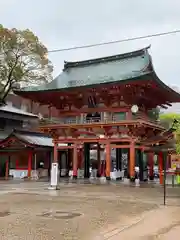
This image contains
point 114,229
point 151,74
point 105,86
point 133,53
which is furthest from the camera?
point 133,53

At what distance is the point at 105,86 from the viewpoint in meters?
24.2

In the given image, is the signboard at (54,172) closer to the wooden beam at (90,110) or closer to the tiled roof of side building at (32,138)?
the wooden beam at (90,110)

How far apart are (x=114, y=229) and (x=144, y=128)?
17.3 meters

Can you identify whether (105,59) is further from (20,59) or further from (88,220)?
(88,220)

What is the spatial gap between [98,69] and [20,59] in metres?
8.37

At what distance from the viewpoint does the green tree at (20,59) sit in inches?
1207

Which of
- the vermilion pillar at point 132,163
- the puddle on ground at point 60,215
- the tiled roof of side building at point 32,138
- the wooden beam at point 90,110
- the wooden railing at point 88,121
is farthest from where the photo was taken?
the tiled roof of side building at point 32,138

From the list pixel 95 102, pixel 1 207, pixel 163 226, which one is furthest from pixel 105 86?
pixel 163 226

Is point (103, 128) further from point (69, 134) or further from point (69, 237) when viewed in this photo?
point (69, 237)

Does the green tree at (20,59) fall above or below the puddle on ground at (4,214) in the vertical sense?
above

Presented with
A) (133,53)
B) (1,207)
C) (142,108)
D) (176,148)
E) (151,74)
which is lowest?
(1,207)

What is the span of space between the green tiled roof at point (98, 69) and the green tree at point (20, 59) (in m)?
2.96

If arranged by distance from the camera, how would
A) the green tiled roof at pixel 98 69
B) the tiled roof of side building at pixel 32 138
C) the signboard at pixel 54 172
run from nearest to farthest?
the signboard at pixel 54 172 → the green tiled roof at pixel 98 69 → the tiled roof of side building at pixel 32 138

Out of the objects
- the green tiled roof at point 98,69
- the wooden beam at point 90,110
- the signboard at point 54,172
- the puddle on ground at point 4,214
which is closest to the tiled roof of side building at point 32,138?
the wooden beam at point 90,110
